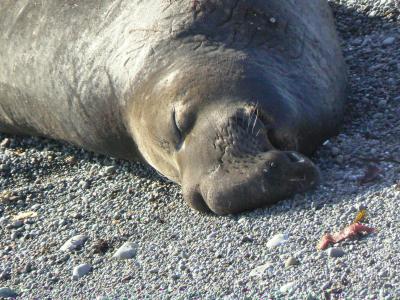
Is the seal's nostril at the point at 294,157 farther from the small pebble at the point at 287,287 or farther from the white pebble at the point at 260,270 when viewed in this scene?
the small pebble at the point at 287,287

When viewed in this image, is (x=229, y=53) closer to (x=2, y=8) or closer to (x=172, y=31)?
(x=172, y=31)

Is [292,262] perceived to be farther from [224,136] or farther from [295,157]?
[224,136]

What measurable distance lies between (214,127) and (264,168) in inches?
16.1

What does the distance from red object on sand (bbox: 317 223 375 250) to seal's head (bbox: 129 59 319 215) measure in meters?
0.57

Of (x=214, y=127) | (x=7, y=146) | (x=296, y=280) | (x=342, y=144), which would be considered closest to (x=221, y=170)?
(x=214, y=127)

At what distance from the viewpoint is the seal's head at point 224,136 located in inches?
203

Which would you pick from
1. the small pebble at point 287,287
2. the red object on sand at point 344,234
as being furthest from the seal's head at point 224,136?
the small pebble at point 287,287

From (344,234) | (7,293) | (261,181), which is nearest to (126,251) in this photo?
(7,293)

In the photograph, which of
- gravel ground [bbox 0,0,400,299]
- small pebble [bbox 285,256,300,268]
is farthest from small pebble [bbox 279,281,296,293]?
small pebble [bbox 285,256,300,268]

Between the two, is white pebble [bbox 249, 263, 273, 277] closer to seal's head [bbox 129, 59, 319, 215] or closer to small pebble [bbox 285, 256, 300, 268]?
small pebble [bbox 285, 256, 300, 268]

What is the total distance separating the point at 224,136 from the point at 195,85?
0.43m

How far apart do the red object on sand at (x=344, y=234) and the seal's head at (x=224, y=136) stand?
0.57 meters

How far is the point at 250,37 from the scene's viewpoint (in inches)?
233

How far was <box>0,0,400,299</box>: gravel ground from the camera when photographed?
4395 mm
